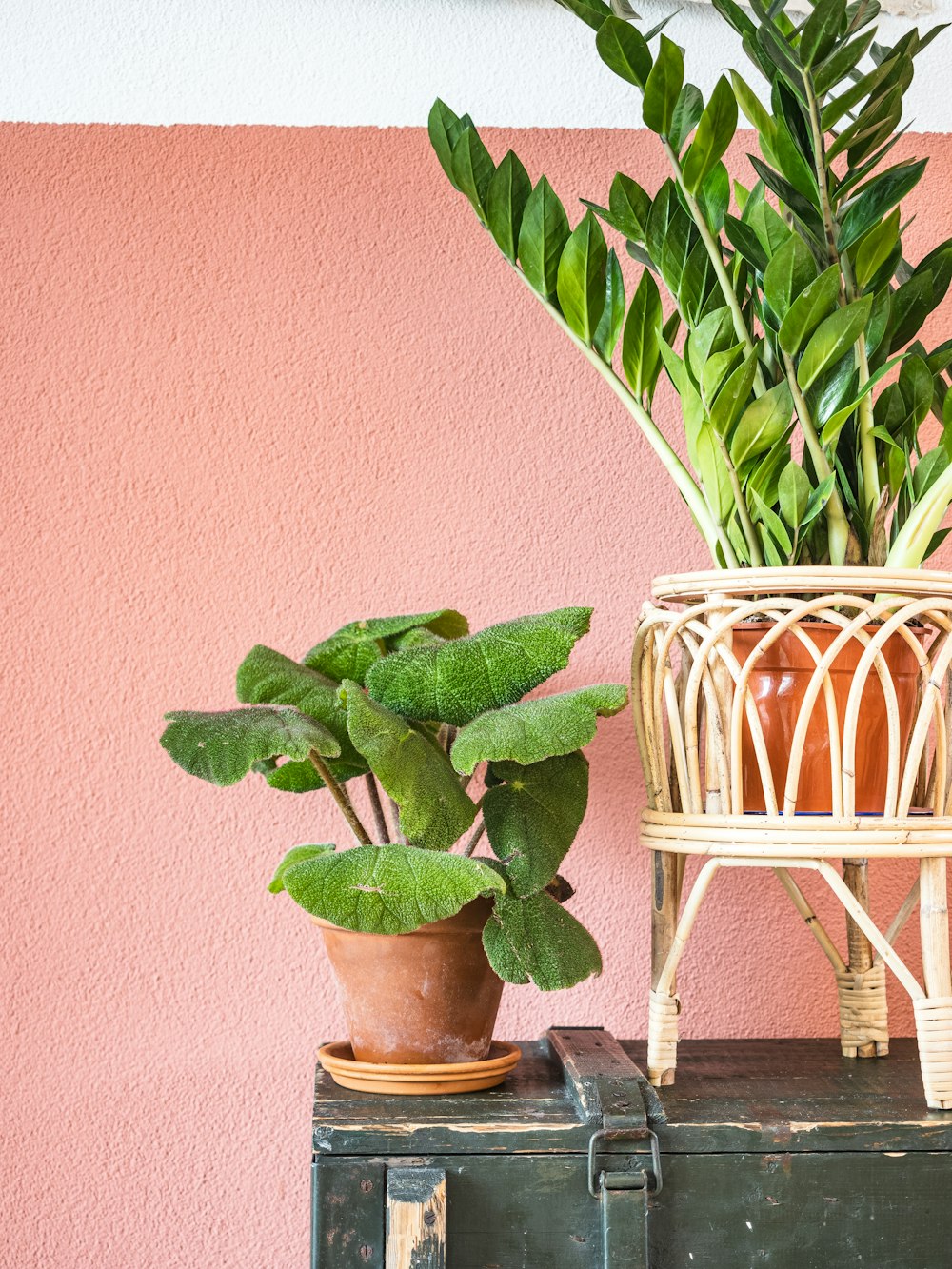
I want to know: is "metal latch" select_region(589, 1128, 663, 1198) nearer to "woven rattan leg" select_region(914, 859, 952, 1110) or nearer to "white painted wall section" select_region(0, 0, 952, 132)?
"woven rattan leg" select_region(914, 859, 952, 1110)

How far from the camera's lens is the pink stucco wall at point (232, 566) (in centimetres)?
135

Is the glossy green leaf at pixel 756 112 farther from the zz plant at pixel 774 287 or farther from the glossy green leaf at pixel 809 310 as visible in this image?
the glossy green leaf at pixel 809 310

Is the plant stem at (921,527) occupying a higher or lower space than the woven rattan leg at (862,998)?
higher

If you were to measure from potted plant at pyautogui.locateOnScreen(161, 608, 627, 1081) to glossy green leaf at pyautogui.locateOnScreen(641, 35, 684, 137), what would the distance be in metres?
0.45

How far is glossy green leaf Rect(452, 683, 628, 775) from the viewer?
96cm

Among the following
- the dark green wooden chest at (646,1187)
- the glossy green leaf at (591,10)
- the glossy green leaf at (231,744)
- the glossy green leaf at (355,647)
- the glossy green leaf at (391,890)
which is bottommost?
the dark green wooden chest at (646,1187)

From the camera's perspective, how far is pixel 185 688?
140cm

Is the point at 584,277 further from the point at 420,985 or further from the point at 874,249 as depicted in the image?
the point at 420,985

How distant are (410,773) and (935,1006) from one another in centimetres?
49

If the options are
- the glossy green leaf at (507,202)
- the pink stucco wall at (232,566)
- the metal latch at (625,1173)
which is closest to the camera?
the metal latch at (625,1173)

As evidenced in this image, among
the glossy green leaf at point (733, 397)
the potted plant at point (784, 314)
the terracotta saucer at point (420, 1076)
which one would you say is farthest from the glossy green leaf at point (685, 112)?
the terracotta saucer at point (420, 1076)

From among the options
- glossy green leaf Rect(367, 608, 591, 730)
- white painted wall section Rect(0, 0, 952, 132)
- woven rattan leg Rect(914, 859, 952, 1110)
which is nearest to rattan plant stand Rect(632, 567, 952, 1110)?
woven rattan leg Rect(914, 859, 952, 1110)

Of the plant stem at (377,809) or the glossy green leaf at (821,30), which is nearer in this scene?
the glossy green leaf at (821,30)

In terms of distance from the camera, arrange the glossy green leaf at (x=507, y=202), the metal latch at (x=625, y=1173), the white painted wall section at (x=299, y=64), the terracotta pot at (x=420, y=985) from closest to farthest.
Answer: the metal latch at (x=625, y=1173), the terracotta pot at (x=420, y=985), the glossy green leaf at (x=507, y=202), the white painted wall section at (x=299, y=64)
